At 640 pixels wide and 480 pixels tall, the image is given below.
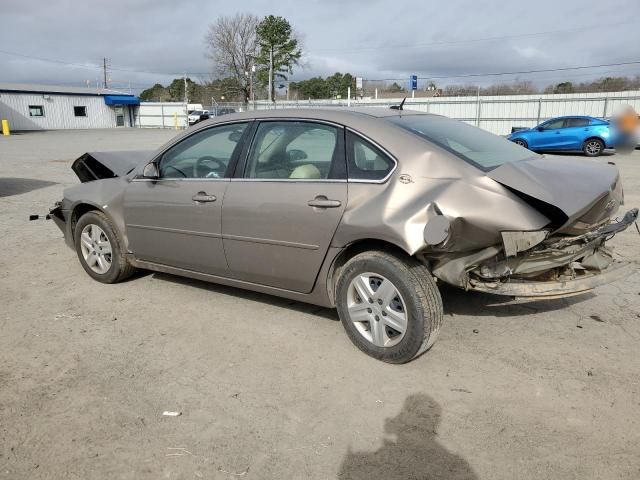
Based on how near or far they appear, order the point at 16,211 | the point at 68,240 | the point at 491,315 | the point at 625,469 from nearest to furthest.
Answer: the point at 625,469, the point at 491,315, the point at 68,240, the point at 16,211

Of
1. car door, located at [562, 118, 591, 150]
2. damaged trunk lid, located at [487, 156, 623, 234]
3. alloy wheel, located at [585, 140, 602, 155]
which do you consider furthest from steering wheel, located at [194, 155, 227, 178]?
alloy wheel, located at [585, 140, 602, 155]

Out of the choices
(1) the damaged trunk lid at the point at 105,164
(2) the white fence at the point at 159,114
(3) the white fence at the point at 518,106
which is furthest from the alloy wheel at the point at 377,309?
(2) the white fence at the point at 159,114

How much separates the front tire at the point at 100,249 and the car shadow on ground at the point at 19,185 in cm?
643

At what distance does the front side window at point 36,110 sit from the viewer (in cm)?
4803

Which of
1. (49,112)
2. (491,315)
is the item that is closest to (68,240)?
(491,315)

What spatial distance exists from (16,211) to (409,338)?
7893 mm

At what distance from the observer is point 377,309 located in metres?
3.44

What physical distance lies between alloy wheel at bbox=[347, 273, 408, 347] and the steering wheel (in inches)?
58.5

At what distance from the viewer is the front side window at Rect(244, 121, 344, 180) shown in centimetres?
366

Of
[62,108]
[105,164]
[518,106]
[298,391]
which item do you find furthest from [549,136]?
[62,108]

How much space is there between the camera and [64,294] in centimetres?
487

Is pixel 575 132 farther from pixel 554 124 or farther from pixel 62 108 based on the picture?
pixel 62 108

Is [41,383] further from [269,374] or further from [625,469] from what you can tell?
[625,469]

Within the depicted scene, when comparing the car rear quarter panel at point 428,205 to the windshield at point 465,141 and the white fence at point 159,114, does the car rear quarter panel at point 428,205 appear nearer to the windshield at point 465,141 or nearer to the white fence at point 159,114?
the windshield at point 465,141
